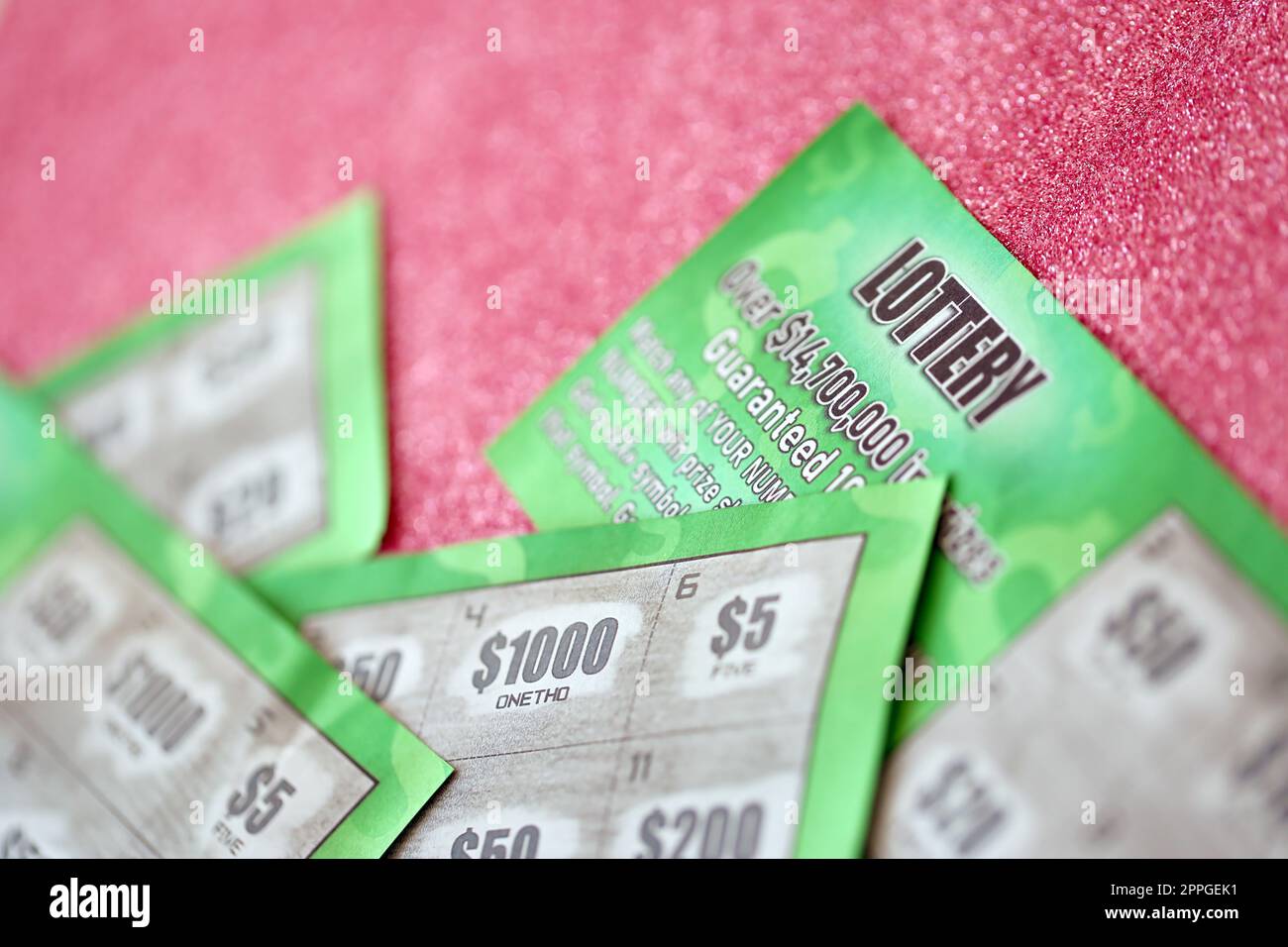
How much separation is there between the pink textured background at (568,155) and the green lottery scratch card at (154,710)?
93 millimetres

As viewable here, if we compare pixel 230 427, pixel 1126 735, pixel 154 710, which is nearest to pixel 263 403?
pixel 230 427

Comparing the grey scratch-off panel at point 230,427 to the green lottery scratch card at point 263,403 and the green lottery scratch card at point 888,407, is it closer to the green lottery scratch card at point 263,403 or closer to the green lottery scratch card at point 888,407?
the green lottery scratch card at point 263,403

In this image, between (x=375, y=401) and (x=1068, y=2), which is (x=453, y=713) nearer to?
(x=375, y=401)

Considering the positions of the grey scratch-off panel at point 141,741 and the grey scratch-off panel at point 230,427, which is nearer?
the grey scratch-off panel at point 141,741

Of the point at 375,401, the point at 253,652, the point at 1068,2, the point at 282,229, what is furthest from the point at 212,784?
the point at 1068,2

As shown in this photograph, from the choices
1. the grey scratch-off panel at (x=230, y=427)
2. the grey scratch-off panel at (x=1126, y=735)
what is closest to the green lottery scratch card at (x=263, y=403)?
the grey scratch-off panel at (x=230, y=427)

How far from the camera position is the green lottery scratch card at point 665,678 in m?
0.35

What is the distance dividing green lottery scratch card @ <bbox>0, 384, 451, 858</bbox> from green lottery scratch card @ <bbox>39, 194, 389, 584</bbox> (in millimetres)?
33

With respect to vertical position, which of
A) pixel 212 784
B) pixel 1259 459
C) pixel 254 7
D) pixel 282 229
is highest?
pixel 254 7

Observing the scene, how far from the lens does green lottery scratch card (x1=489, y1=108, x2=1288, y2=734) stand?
0.35 meters

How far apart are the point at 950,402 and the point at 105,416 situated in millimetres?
452

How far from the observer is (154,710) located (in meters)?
0.48

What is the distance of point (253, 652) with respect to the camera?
0.47m

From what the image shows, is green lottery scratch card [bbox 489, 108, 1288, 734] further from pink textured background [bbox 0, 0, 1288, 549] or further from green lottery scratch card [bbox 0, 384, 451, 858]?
green lottery scratch card [bbox 0, 384, 451, 858]
